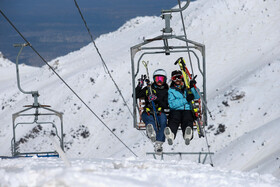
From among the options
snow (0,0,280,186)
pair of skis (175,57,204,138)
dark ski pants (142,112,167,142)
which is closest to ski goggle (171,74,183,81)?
pair of skis (175,57,204,138)

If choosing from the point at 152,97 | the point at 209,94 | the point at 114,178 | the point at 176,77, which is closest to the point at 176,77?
the point at 176,77

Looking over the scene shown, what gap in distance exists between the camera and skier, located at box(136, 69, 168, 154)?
13.7 meters

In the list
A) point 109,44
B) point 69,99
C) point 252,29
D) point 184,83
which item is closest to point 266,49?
point 252,29

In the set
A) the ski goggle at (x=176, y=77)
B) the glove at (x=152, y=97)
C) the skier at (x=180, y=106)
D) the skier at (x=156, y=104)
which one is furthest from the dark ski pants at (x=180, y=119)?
the ski goggle at (x=176, y=77)

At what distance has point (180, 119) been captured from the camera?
13.8m

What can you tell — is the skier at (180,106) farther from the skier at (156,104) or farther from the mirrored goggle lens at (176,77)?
the skier at (156,104)

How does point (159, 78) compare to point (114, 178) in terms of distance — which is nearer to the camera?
point (114, 178)

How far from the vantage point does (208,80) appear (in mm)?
43438

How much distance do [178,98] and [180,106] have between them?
25 cm

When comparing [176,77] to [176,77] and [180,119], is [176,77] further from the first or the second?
[180,119]

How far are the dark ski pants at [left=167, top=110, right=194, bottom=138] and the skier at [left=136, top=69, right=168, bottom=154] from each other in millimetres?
242

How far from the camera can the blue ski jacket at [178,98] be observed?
13.7 m

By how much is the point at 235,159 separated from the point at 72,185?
22.8 meters

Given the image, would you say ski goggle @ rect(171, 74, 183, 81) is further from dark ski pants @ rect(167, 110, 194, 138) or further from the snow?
the snow
